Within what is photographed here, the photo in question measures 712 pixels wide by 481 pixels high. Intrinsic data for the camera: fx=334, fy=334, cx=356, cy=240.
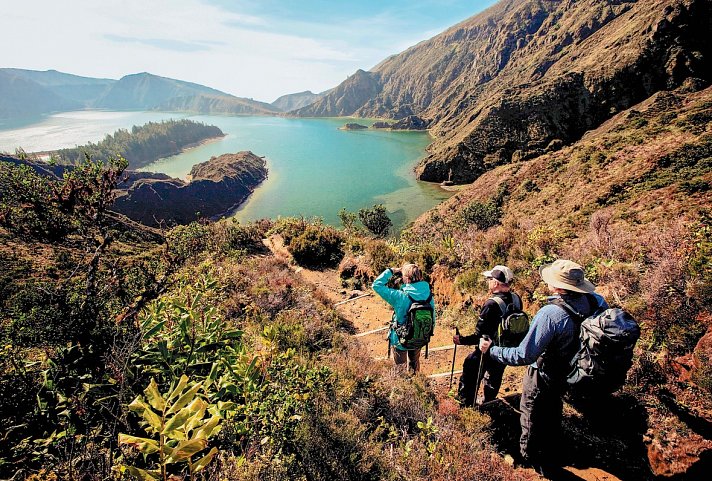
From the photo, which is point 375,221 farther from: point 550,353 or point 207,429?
point 207,429

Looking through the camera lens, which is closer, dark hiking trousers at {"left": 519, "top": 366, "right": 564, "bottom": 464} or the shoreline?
dark hiking trousers at {"left": 519, "top": 366, "right": 564, "bottom": 464}

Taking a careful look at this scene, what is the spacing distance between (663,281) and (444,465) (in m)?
3.71

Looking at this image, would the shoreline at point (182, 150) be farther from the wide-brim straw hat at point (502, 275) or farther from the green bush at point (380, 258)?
the wide-brim straw hat at point (502, 275)

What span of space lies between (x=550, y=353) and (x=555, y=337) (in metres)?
0.16

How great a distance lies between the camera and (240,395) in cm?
295

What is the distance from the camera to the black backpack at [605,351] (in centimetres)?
251

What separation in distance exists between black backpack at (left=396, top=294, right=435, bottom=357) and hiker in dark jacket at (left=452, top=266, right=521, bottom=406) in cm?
35

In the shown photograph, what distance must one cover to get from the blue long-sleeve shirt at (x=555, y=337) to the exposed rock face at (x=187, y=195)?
216ft

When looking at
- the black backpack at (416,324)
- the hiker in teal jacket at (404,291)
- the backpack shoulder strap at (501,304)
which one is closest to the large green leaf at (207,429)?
the hiker in teal jacket at (404,291)

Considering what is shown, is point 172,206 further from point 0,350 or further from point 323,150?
point 0,350

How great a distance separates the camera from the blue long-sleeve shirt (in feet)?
9.42

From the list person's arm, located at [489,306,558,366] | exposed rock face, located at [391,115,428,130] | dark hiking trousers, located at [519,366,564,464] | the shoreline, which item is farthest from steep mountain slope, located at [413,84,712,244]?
the shoreline

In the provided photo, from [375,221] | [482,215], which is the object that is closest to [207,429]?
[482,215]

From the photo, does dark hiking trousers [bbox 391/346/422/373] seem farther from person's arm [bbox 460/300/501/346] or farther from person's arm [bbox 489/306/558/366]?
person's arm [bbox 489/306/558/366]
